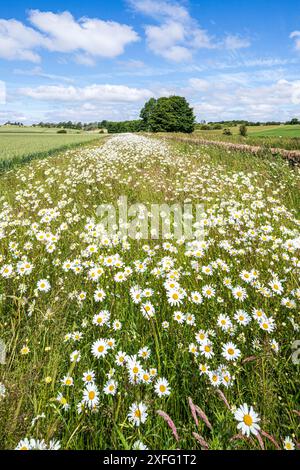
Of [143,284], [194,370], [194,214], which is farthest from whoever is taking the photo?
[194,214]

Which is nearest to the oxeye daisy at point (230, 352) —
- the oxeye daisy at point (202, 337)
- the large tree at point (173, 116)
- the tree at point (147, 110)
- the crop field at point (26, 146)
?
the oxeye daisy at point (202, 337)

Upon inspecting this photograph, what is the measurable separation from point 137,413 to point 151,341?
74cm

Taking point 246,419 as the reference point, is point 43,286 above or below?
above

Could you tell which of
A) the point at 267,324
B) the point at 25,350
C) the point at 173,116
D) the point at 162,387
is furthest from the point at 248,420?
the point at 173,116

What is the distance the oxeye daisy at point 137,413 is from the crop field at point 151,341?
12 mm

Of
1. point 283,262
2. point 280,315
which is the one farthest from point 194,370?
point 283,262

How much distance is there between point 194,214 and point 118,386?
359 centimetres

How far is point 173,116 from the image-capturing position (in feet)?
237

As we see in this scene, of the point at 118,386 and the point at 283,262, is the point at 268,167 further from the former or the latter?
the point at 118,386

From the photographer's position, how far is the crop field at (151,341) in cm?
135

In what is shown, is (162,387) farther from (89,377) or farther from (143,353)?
(89,377)

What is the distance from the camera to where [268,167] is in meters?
8.00

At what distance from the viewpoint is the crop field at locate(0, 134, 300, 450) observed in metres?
1.35

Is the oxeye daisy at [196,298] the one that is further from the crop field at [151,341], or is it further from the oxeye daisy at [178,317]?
the oxeye daisy at [178,317]
